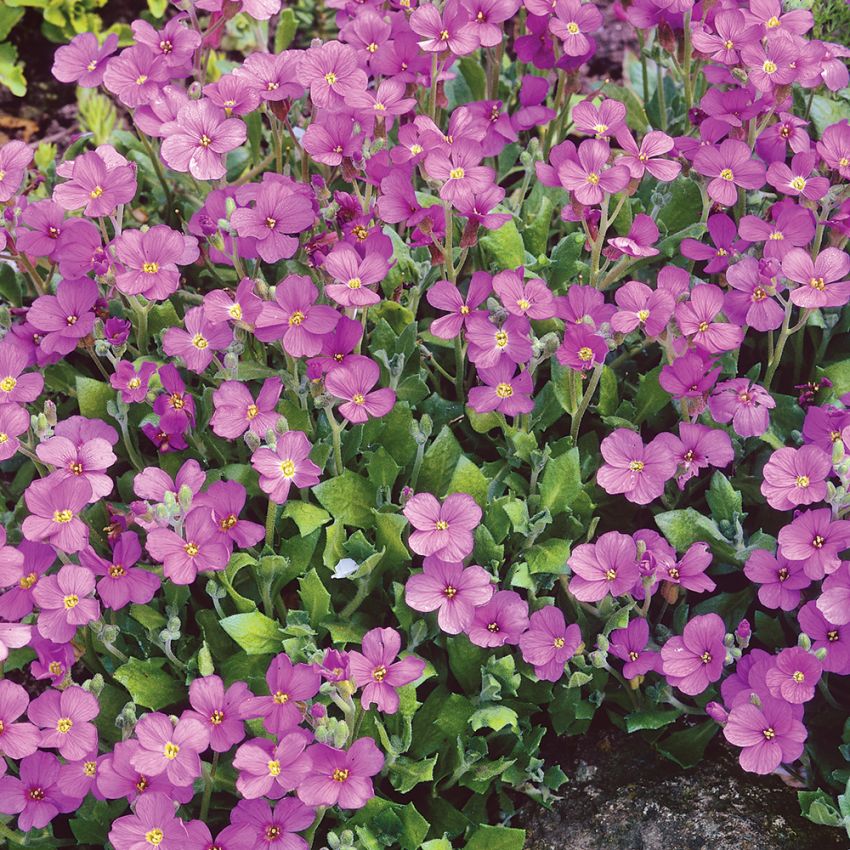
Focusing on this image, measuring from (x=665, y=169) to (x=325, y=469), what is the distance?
1197 millimetres

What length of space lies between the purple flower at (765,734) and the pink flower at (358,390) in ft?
3.58

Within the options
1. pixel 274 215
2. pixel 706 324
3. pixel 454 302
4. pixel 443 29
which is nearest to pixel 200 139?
pixel 274 215

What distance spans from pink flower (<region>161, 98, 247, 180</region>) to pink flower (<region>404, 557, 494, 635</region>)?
1.19 m

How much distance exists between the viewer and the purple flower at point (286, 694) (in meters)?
2.33

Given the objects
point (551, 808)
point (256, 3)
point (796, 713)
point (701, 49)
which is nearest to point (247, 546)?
point (551, 808)

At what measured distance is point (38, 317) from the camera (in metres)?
2.86

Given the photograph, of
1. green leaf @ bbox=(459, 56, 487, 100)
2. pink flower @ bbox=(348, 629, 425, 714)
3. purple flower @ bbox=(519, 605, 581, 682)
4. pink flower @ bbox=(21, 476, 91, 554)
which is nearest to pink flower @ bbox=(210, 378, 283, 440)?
pink flower @ bbox=(21, 476, 91, 554)

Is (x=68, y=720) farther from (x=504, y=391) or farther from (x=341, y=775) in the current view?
(x=504, y=391)

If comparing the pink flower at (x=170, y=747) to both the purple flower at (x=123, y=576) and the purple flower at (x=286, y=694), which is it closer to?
the purple flower at (x=286, y=694)

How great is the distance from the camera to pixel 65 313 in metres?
2.89

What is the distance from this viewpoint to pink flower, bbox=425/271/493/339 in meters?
2.68

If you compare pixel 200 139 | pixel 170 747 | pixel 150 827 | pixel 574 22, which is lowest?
pixel 150 827

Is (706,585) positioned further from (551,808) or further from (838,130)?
(838,130)

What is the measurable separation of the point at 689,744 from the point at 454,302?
4.20 feet
